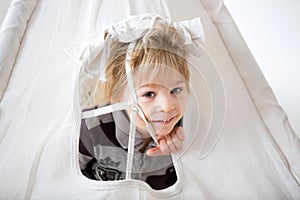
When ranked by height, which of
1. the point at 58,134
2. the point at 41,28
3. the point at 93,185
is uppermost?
the point at 41,28

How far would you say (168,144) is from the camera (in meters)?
0.64

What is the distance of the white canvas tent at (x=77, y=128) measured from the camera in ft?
1.89

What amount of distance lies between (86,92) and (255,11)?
0.91 meters

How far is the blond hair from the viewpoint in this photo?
0.60m

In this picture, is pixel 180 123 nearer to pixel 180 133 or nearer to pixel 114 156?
pixel 180 133

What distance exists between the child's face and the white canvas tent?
3.5 inches

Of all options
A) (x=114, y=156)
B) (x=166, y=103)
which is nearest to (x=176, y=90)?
(x=166, y=103)

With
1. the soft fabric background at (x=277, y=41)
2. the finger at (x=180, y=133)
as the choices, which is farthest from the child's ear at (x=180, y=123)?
the soft fabric background at (x=277, y=41)

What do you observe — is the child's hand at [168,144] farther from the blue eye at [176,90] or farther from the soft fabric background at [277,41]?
the soft fabric background at [277,41]

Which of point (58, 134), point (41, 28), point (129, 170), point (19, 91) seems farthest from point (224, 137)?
point (41, 28)

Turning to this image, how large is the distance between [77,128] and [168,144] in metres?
0.17

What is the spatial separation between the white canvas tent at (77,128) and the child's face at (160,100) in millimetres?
90

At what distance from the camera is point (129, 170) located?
61 centimetres

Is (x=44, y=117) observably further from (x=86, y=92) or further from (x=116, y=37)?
(x=116, y=37)
